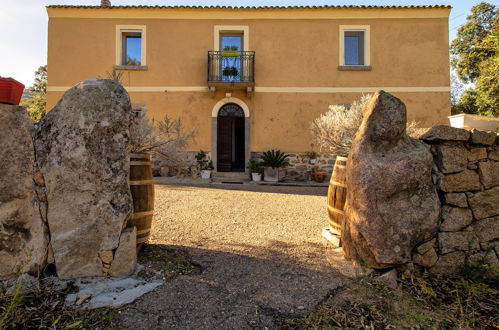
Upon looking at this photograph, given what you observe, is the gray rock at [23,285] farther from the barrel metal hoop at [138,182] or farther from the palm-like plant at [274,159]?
the palm-like plant at [274,159]

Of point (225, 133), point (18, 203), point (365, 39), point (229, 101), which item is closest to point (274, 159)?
point (225, 133)

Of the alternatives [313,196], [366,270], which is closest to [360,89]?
[313,196]

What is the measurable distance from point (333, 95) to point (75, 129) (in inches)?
376

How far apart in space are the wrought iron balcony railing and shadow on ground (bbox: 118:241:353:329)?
857 centimetres

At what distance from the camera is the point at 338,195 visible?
3.02 metres

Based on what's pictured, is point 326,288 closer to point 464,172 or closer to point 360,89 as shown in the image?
point 464,172

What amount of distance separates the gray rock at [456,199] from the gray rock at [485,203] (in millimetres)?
66

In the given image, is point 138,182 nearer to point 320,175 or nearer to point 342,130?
point 342,130

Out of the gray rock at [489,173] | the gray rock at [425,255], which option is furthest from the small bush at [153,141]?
the gray rock at [489,173]

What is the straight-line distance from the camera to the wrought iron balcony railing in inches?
407

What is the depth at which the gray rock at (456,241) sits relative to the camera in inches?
96.7

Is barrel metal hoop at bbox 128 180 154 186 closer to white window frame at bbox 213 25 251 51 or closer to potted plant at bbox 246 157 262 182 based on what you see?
potted plant at bbox 246 157 262 182

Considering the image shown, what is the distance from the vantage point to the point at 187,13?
1032cm

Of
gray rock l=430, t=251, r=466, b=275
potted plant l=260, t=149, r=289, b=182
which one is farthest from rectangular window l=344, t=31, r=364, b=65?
gray rock l=430, t=251, r=466, b=275
